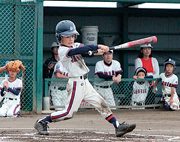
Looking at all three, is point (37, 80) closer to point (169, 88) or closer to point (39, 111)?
point (39, 111)

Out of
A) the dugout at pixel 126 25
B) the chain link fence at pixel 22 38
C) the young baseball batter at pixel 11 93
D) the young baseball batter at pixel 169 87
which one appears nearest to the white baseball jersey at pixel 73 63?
the young baseball batter at pixel 11 93

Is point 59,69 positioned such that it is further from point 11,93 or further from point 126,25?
point 126,25

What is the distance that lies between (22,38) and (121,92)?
9.21 feet

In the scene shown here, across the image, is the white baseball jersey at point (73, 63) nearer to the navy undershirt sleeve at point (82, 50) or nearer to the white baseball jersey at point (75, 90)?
the white baseball jersey at point (75, 90)

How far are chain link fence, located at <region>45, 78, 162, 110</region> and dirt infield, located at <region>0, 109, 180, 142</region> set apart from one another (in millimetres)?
241

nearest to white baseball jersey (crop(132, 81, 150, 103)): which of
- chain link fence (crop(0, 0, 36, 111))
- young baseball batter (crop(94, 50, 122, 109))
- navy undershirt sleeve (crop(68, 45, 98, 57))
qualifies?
→ young baseball batter (crop(94, 50, 122, 109))

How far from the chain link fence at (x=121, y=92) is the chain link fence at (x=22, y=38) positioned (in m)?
0.57

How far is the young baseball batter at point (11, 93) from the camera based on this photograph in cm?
744

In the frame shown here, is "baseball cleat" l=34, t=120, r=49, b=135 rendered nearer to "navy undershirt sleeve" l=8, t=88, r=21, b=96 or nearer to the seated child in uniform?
"navy undershirt sleeve" l=8, t=88, r=21, b=96

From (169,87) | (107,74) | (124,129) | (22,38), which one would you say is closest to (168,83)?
(169,87)

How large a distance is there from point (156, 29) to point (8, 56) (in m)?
6.17

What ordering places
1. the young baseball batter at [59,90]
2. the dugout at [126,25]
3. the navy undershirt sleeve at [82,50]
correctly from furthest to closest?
the dugout at [126,25]
the young baseball batter at [59,90]
the navy undershirt sleeve at [82,50]

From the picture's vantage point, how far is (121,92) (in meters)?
8.88

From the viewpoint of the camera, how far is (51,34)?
38.7ft
